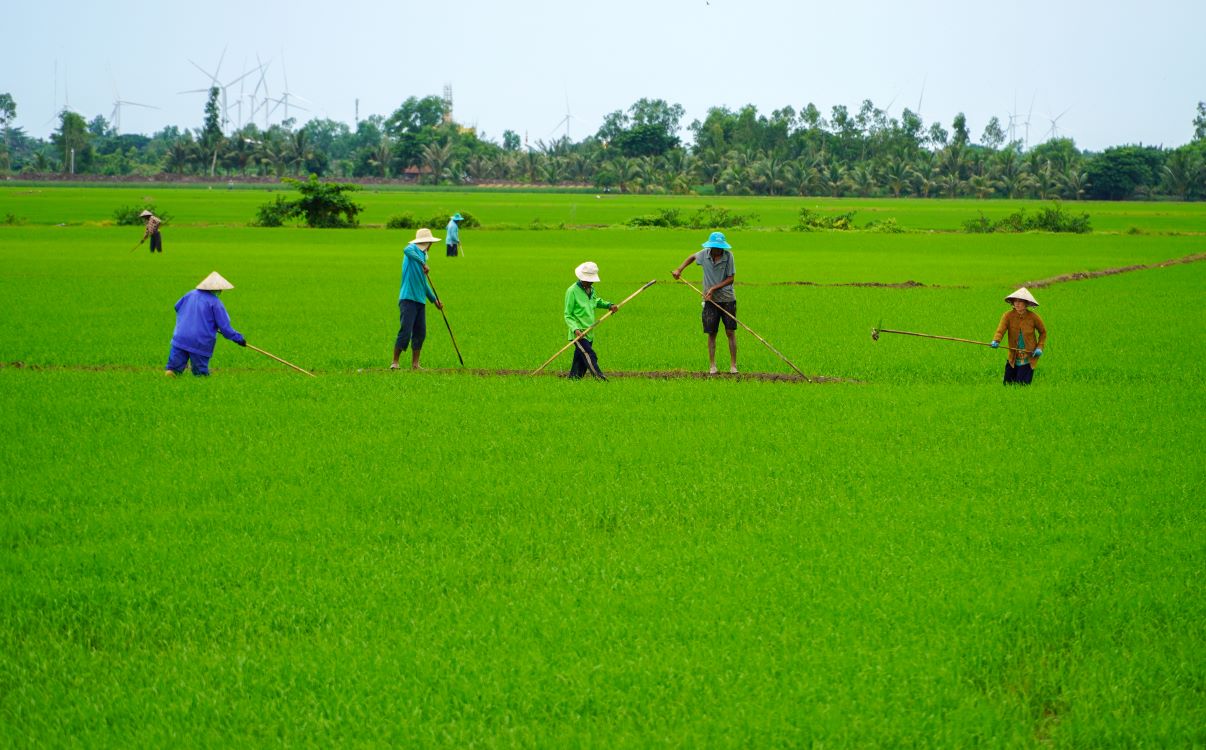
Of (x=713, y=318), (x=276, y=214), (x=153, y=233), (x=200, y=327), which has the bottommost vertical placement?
(x=200, y=327)

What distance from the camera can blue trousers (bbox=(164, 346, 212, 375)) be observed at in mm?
14768

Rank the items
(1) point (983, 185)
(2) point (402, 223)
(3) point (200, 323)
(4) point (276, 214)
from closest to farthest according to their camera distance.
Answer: (3) point (200, 323) < (2) point (402, 223) < (4) point (276, 214) < (1) point (983, 185)

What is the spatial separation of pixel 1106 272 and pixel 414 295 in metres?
27.2

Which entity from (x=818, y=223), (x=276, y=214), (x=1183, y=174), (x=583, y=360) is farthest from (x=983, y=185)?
(x=583, y=360)

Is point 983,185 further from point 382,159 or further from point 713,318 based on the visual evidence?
point 713,318

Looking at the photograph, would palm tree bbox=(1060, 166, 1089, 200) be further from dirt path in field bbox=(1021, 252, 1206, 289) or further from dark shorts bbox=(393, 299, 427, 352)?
dark shorts bbox=(393, 299, 427, 352)

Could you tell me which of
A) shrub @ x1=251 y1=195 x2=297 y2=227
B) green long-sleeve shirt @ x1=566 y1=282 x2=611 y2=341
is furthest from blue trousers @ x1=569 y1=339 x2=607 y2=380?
shrub @ x1=251 y1=195 x2=297 y2=227

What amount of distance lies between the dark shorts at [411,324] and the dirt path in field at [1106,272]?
65.7 ft

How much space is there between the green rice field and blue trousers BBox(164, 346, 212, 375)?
304mm

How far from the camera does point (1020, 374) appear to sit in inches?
590

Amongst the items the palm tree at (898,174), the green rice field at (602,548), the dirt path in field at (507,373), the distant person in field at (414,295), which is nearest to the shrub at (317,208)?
the green rice field at (602,548)

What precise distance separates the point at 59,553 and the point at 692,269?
3103 centimetres

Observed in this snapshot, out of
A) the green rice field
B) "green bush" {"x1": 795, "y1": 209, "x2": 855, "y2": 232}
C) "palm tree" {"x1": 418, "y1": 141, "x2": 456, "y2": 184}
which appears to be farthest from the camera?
"palm tree" {"x1": 418, "y1": 141, "x2": 456, "y2": 184}

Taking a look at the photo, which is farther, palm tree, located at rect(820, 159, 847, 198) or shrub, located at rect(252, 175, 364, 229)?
palm tree, located at rect(820, 159, 847, 198)
